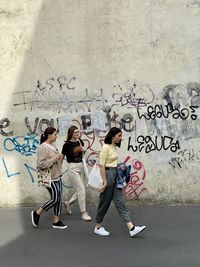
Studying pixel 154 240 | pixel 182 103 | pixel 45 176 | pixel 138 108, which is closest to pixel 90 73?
pixel 138 108

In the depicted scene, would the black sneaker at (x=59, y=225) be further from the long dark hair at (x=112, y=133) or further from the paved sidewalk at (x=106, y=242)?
the long dark hair at (x=112, y=133)

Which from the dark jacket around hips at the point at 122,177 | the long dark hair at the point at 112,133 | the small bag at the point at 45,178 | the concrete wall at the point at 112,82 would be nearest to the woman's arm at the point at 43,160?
the small bag at the point at 45,178

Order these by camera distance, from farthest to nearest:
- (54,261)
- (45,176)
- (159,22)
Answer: (159,22)
(45,176)
(54,261)

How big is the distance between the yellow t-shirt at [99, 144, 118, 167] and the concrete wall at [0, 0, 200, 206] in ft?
6.01

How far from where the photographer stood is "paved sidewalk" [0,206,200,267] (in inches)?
220

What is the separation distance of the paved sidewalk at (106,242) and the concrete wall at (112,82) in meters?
0.92

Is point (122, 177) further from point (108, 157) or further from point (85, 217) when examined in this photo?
point (85, 217)

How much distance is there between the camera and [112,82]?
8406mm

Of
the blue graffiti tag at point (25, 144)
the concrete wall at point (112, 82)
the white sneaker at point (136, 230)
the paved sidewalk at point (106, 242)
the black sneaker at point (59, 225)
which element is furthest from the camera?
the blue graffiti tag at point (25, 144)

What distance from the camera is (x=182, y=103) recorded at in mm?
8391

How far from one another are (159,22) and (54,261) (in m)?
4.87

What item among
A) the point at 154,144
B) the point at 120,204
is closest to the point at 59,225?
the point at 120,204

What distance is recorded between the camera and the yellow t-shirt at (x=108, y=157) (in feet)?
21.5

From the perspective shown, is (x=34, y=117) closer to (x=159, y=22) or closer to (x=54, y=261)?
(x=159, y=22)
